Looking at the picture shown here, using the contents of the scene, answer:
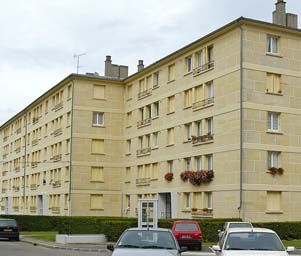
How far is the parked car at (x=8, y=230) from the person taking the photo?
3986cm

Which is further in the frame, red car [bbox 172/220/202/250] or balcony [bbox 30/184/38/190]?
balcony [bbox 30/184/38/190]

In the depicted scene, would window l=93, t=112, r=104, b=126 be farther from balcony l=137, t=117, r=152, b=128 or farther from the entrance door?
the entrance door

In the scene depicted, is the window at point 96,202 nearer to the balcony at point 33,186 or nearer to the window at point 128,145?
the window at point 128,145

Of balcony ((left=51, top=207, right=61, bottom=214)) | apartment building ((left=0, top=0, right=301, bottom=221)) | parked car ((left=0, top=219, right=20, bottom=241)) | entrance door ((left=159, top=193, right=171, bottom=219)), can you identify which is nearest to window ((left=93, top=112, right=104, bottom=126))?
apartment building ((left=0, top=0, right=301, bottom=221))

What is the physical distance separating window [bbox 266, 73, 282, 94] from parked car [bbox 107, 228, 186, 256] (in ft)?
88.6

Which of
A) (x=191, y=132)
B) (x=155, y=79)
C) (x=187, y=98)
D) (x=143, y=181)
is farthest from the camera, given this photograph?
(x=143, y=181)

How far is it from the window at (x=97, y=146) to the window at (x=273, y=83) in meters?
22.8

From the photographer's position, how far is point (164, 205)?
49844 millimetres

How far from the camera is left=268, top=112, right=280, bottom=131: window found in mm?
40531

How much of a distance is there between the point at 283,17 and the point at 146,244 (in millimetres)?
32443

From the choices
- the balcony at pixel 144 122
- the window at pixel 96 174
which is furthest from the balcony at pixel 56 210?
the balcony at pixel 144 122

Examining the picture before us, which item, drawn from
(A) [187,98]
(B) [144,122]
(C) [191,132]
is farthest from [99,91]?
(C) [191,132]

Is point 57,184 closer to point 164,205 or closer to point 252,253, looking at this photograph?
point 164,205

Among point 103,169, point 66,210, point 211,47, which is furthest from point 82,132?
point 211,47
